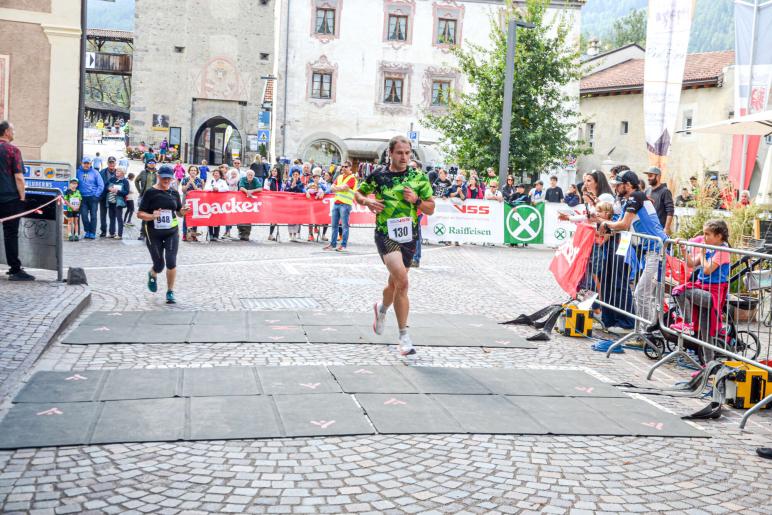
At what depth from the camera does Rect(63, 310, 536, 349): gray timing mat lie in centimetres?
823

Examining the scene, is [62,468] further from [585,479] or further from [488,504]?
[585,479]

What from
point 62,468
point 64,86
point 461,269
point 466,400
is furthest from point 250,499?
point 64,86

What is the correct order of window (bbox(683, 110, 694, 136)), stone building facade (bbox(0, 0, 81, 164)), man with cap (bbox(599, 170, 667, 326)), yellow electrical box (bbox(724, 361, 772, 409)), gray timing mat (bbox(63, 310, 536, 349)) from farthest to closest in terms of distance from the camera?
window (bbox(683, 110, 694, 136)), stone building facade (bbox(0, 0, 81, 164)), man with cap (bbox(599, 170, 667, 326)), gray timing mat (bbox(63, 310, 536, 349)), yellow electrical box (bbox(724, 361, 772, 409))

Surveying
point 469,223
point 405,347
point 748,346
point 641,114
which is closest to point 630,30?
point 641,114

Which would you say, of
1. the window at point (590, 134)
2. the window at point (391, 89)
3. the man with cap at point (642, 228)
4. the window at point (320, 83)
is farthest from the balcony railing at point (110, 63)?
Answer: the man with cap at point (642, 228)

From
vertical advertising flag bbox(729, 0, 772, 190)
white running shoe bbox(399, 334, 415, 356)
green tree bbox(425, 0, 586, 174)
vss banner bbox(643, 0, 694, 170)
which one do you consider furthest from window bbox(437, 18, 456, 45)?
white running shoe bbox(399, 334, 415, 356)

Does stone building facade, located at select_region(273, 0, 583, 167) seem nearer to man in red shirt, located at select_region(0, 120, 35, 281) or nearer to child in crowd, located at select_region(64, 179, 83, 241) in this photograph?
child in crowd, located at select_region(64, 179, 83, 241)

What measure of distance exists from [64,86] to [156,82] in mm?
35646

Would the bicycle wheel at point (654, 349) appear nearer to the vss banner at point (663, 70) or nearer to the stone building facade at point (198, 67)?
the vss banner at point (663, 70)

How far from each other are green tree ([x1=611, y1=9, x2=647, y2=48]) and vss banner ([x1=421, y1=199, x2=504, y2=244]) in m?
71.6

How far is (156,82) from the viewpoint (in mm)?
52438

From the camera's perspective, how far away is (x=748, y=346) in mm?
7699

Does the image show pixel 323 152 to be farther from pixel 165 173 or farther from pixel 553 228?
pixel 165 173

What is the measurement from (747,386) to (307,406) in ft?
11.2
